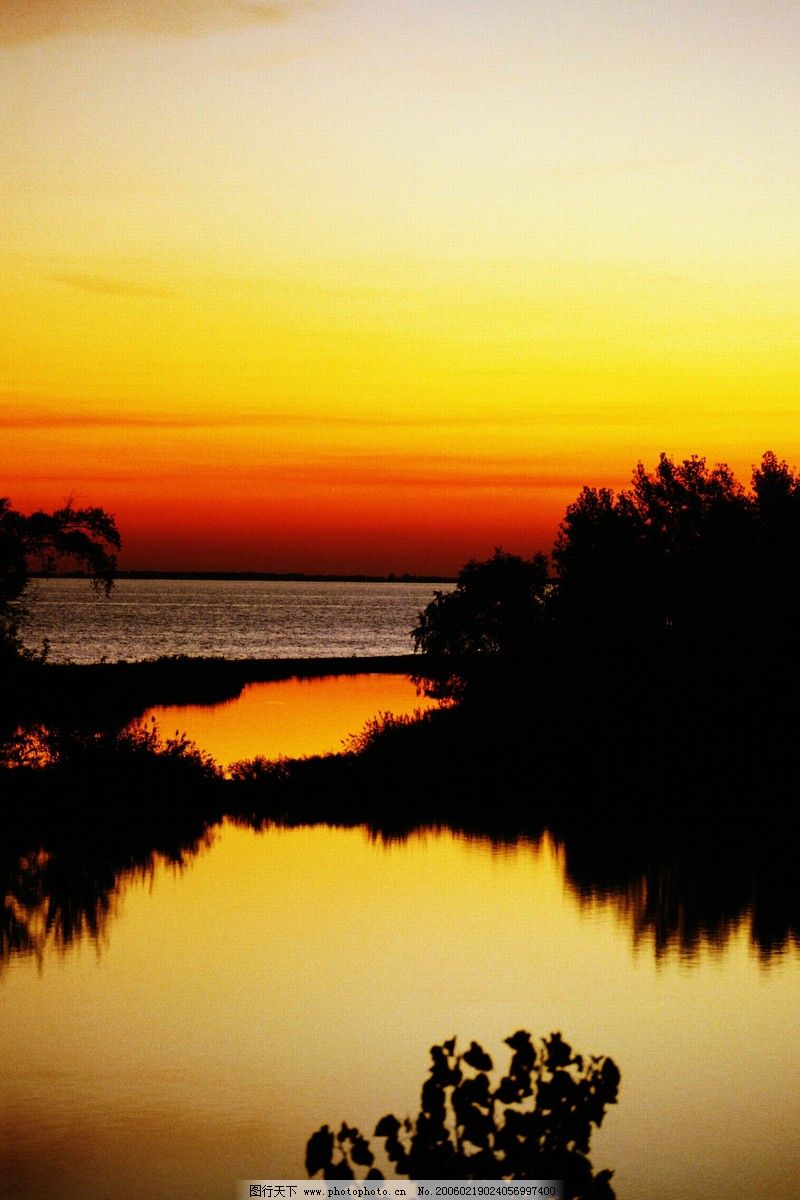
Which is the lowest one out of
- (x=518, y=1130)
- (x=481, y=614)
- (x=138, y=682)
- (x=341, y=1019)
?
(x=341, y=1019)

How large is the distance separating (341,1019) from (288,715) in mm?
46109

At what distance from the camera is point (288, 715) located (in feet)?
224

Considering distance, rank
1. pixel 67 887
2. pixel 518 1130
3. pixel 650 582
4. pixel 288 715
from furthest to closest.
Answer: pixel 288 715 → pixel 650 582 → pixel 67 887 → pixel 518 1130

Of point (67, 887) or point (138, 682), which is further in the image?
point (138, 682)

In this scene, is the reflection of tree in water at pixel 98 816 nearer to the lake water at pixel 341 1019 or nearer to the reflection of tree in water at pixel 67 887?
the reflection of tree in water at pixel 67 887

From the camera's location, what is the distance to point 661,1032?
867 inches

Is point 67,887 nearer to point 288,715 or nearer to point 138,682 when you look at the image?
point 288,715

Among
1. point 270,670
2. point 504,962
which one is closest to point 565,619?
point 504,962

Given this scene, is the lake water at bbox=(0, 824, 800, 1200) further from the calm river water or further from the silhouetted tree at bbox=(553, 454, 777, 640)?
the silhouetted tree at bbox=(553, 454, 777, 640)

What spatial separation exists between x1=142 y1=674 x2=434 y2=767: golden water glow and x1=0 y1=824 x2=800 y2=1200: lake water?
16.7 m

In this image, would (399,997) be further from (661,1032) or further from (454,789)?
(454,789)

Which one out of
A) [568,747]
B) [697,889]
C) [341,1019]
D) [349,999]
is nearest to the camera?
[341,1019]

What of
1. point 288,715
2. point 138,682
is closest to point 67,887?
point 288,715

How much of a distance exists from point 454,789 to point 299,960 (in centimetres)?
2000
